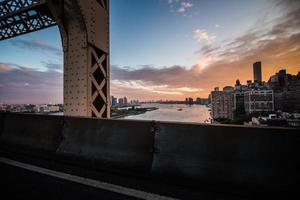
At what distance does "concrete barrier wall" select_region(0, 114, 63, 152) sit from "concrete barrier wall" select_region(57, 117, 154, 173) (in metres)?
0.28

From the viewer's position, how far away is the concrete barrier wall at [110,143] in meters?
2.61

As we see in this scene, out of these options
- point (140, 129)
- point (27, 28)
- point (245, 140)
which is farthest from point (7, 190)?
point (27, 28)

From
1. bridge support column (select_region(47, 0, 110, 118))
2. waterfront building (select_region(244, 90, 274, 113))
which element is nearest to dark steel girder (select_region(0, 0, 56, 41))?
bridge support column (select_region(47, 0, 110, 118))

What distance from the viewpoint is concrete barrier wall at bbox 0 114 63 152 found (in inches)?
136

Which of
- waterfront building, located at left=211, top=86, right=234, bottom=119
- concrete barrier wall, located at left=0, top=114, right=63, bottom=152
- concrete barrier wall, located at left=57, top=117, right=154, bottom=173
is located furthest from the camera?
waterfront building, located at left=211, top=86, right=234, bottom=119

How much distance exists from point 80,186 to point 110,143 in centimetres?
81

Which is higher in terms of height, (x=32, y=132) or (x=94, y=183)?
(x=32, y=132)

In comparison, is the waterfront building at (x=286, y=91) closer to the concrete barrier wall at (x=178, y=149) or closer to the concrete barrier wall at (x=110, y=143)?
the concrete barrier wall at (x=178, y=149)

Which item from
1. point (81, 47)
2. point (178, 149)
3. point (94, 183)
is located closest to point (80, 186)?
point (94, 183)

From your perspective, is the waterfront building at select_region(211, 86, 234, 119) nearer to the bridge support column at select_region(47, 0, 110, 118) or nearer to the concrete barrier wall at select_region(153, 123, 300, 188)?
the bridge support column at select_region(47, 0, 110, 118)

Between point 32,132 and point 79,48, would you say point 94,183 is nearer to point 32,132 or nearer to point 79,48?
point 32,132

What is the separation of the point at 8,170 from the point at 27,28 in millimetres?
6880

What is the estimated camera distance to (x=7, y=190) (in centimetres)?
214

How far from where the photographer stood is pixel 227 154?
2.12m
